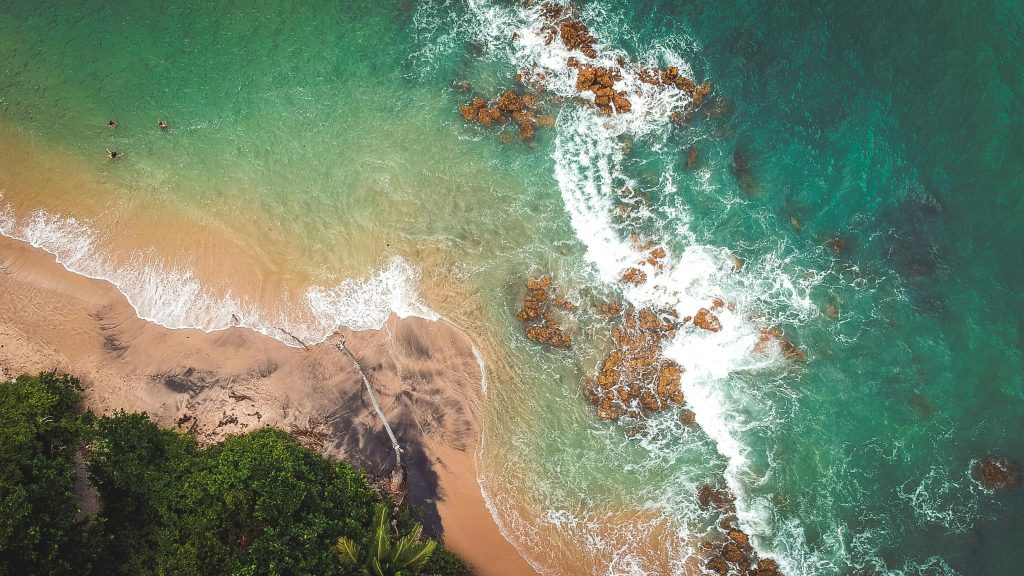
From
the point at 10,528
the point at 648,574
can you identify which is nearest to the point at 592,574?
the point at 648,574

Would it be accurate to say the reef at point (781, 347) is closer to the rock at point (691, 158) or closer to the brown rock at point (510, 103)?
the rock at point (691, 158)

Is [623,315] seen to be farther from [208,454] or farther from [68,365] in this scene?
[68,365]

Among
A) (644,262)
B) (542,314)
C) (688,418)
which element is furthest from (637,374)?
(644,262)

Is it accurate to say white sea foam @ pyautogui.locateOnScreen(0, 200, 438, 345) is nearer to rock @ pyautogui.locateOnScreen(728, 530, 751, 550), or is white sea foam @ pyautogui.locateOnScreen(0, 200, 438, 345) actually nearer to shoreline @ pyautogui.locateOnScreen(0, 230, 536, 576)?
shoreline @ pyautogui.locateOnScreen(0, 230, 536, 576)

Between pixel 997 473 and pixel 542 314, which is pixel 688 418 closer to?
pixel 542 314

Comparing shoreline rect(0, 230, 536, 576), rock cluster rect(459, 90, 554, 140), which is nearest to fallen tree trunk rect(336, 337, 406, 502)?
shoreline rect(0, 230, 536, 576)

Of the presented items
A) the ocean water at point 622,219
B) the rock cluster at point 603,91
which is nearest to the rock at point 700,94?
the ocean water at point 622,219
